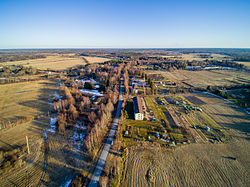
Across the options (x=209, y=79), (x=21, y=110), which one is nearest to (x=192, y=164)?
(x=21, y=110)

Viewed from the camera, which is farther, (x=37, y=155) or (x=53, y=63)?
→ (x=53, y=63)

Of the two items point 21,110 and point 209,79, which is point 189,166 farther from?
point 209,79

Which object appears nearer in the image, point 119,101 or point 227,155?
point 227,155

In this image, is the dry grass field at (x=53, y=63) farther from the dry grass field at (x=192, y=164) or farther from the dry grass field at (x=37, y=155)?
the dry grass field at (x=192, y=164)

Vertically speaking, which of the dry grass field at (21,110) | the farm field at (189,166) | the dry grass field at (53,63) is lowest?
the farm field at (189,166)

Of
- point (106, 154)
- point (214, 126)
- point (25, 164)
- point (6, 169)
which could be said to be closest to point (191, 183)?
point (106, 154)

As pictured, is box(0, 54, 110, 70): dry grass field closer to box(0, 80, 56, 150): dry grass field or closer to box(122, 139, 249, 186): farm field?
box(0, 80, 56, 150): dry grass field

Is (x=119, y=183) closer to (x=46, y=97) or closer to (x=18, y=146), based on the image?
(x=18, y=146)

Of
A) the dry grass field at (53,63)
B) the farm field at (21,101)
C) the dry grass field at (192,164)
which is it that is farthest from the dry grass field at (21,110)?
the dry grass field at (53,63)
